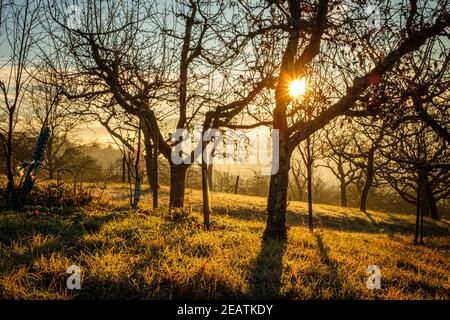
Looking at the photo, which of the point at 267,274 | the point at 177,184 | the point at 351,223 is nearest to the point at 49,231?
the point at 267,274

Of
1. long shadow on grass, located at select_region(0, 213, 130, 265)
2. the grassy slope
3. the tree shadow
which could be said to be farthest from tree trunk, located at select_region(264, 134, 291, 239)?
long shadow on grass, located at select_region(0, 213, 130, 265)

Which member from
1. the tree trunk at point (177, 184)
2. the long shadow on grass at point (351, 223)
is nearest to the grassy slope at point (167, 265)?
the tree trunk at point (177, 184)

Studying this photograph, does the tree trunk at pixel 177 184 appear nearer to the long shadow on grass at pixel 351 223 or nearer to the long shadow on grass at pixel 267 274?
the long shadow on grass at pixel 351 223

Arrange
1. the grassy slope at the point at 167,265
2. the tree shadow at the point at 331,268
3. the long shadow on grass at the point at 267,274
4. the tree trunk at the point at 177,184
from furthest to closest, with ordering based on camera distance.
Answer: the tree trunk at the point at 177,184 → the tree shadow at the point at 331,268 → the long shadow on grass at the point at 267,274 → the grassy slope at the point at 167,265

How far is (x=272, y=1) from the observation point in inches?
260

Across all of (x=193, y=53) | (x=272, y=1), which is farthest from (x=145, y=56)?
(x=193, y=53)

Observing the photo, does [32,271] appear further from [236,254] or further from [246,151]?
[246,151]

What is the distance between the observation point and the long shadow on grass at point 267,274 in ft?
12.4

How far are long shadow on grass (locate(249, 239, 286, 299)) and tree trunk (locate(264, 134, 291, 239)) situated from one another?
4.83 ft

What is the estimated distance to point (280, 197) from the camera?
759 cm

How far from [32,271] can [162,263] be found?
148 cm

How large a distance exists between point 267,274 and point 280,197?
338 centimetres

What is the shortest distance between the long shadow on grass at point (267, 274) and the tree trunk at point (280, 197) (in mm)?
1473
